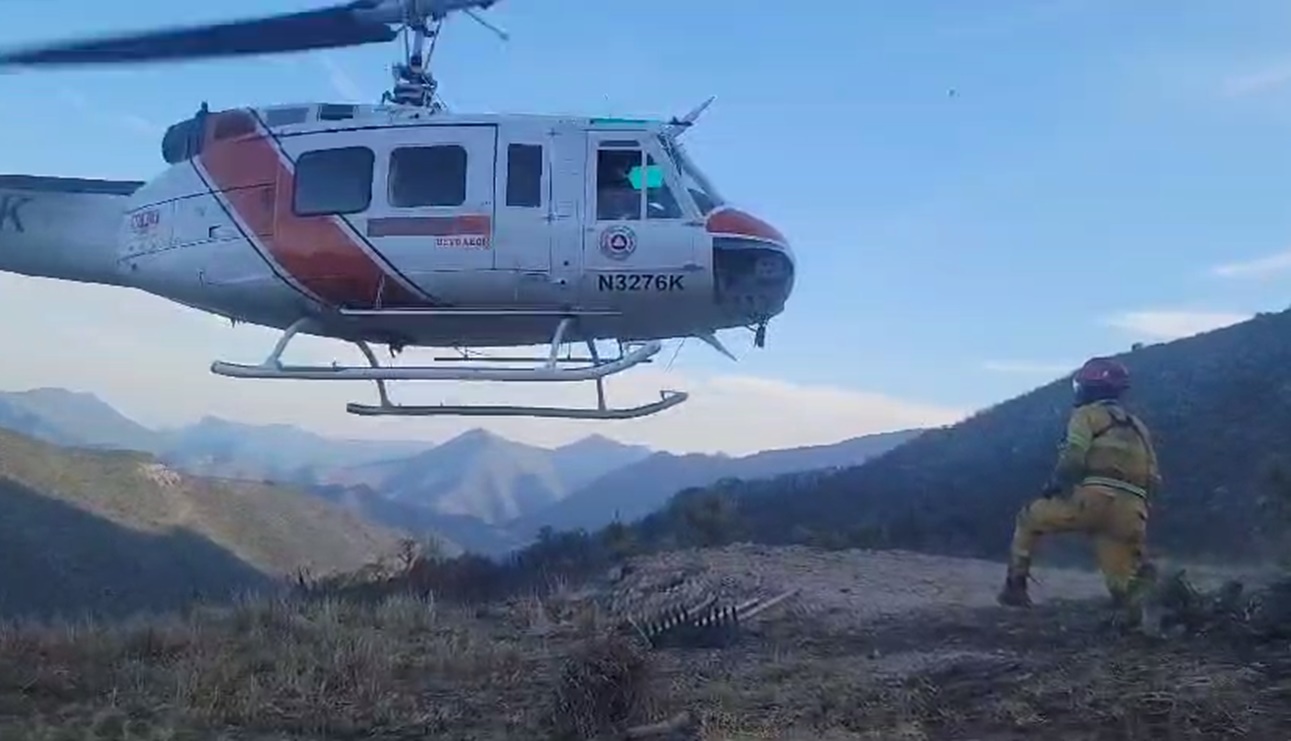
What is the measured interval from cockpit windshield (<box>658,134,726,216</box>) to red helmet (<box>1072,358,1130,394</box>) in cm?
347

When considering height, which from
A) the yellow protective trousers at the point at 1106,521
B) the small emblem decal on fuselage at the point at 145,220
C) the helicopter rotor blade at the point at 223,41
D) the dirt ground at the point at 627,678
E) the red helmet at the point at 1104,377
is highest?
the helicopter rotor blade at the point at 223,41

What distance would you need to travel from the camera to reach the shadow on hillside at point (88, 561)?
28609mm

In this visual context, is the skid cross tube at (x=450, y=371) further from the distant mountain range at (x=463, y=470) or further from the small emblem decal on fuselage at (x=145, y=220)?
the distant mountain range at (x=463, y=470)

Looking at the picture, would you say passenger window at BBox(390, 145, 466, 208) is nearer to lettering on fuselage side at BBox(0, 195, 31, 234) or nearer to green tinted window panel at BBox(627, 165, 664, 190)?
green tinted window panel at BBox(627, 165, 664, 190)

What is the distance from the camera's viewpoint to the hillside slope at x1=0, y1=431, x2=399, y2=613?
29859 mm

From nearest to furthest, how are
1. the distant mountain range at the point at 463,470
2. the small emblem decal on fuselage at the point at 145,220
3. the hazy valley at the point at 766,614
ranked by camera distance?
the hazy valley at the point at 766,614
the small emblem decal on fuselage at the point at 145,220
the distant mountain range at the point at 463,470

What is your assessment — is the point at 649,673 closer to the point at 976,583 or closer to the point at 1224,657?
the point at 1224,657

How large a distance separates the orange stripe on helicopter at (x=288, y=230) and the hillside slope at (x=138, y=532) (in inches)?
579

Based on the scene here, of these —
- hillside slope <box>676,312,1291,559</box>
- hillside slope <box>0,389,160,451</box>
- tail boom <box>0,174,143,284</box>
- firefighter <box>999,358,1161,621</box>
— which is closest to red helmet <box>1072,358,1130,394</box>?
firefighter <box>999,358,1161,621</box>

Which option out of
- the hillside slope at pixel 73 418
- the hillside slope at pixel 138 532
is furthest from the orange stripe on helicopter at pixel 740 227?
the hillside slope at pixel 73 418

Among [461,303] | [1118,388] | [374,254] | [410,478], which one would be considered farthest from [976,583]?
[410,478]

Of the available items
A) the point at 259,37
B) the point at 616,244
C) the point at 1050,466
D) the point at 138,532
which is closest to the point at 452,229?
the point at 616,244

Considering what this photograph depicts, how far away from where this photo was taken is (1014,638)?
8906mm

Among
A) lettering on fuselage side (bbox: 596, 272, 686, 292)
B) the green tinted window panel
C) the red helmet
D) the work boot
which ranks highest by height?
the green tinted window panel
